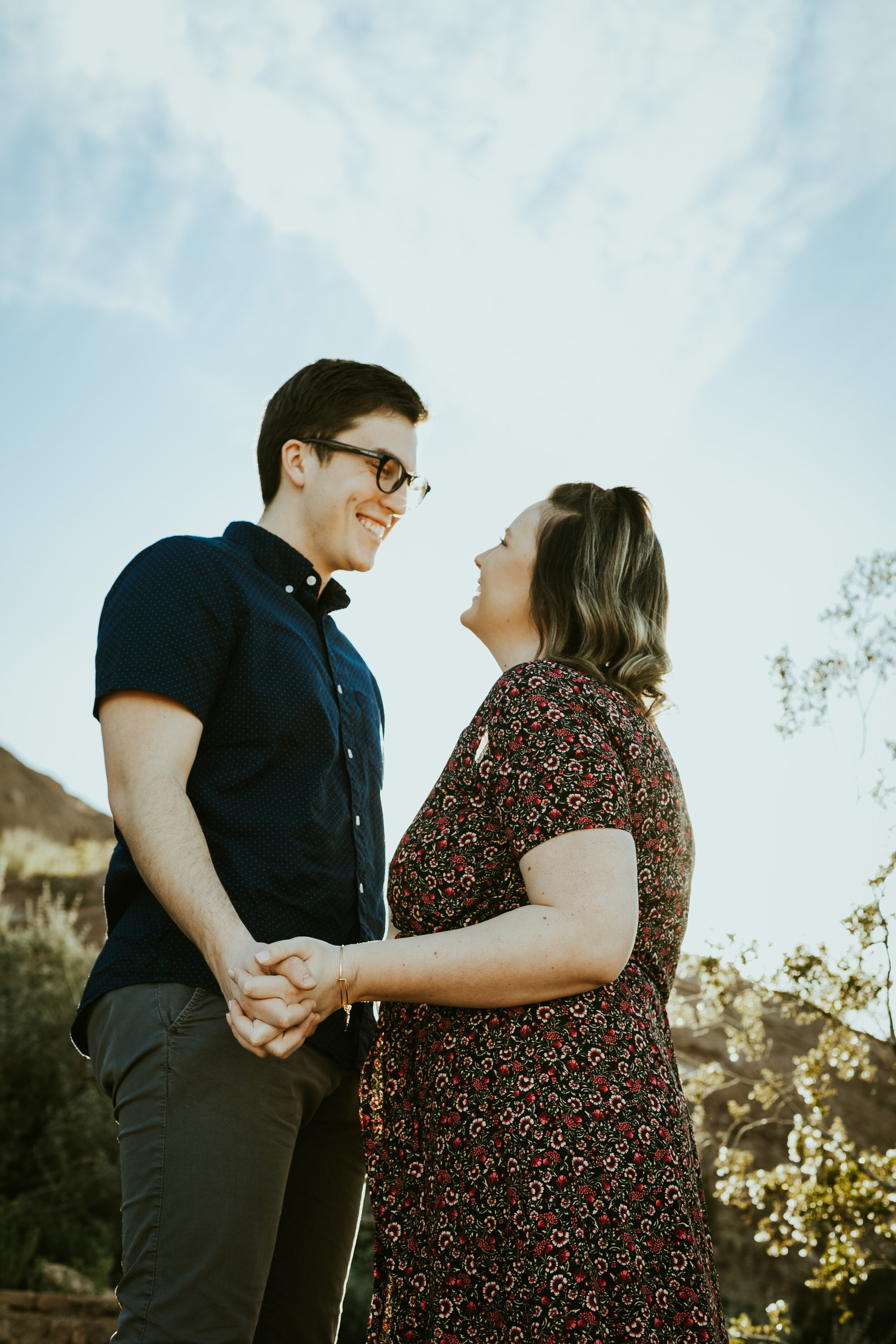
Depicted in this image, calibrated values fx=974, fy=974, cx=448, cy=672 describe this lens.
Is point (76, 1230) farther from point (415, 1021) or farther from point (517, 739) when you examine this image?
point (517, 739)

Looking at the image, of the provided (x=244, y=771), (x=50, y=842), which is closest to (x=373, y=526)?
(x=244, y=771)

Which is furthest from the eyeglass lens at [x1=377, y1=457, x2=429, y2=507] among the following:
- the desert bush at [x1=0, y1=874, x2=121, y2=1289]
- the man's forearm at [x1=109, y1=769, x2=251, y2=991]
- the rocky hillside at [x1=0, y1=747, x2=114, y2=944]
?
the rocky hillside at [x1=0, y1=747, x2=114, y2=944]

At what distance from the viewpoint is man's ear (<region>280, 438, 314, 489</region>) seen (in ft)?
8.70

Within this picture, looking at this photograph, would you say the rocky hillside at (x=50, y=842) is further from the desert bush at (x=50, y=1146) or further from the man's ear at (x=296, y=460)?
the man's ear at (x=296, y=460)

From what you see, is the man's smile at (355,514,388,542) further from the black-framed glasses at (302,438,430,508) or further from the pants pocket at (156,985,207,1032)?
the pants pocket at (156,985,207,1032)

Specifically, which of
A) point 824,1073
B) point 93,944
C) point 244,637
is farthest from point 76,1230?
point 244,637

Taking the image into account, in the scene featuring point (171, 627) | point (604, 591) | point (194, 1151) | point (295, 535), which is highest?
point (295, 535)

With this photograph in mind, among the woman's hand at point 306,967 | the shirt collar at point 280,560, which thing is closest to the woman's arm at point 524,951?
the woman's hand at point 306,967

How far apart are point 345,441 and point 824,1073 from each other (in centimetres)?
400

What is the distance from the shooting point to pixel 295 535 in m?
2.59

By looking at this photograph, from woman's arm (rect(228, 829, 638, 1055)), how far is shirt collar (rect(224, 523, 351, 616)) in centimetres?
106

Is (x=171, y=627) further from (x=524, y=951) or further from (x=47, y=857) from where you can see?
(x=47, y=857)

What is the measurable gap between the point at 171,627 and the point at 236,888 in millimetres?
559

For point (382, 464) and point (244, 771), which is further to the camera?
point (382, 464)
